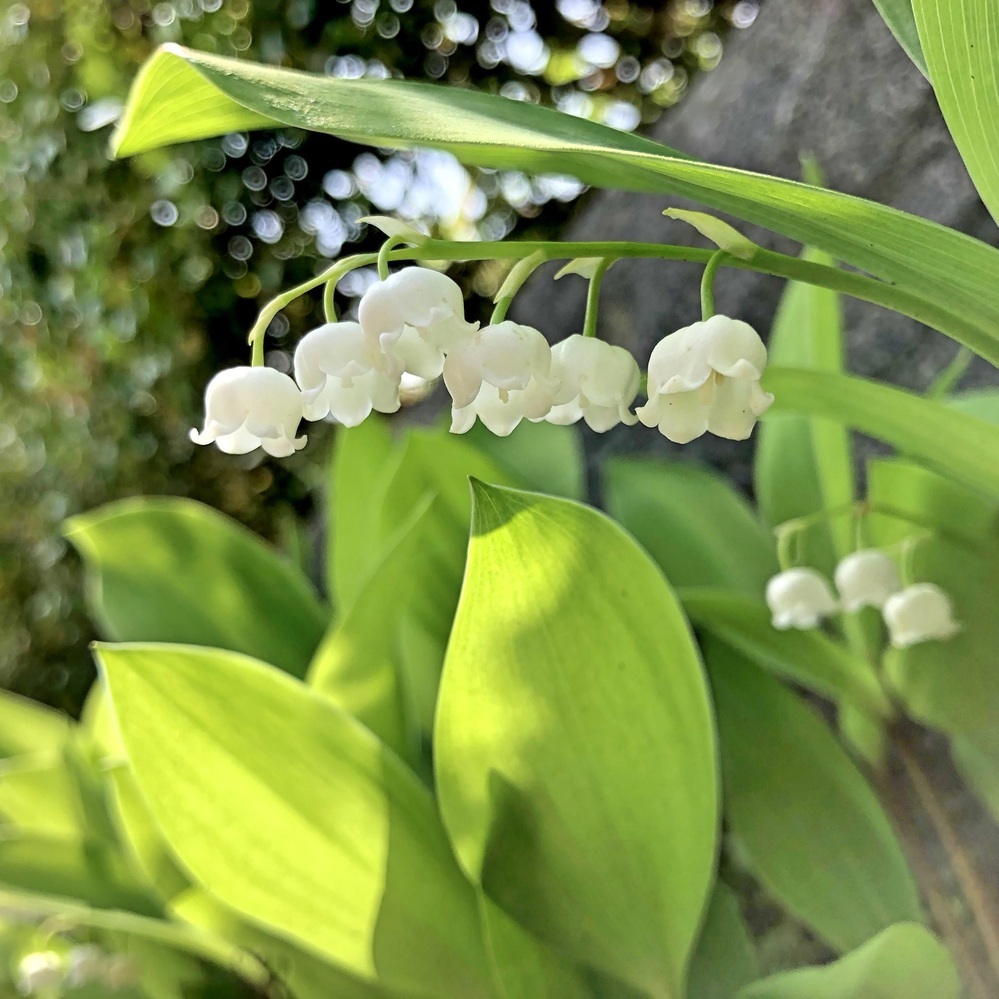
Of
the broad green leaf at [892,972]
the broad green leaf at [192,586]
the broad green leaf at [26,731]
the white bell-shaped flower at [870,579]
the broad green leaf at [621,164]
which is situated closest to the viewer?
the broad green leaf at [621,164]

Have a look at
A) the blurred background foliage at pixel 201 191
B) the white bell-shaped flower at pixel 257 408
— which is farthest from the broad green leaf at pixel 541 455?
the blurred background foliage at pixel 201 191

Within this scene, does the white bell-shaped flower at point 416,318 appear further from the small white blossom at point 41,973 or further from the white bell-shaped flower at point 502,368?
the small white blossom at point 41,973

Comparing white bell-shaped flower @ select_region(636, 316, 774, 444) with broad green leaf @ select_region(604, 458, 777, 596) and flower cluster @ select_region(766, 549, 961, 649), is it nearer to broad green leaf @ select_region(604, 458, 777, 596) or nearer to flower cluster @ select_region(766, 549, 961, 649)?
flower cluster @ select_region(766, 549, 961, 649)

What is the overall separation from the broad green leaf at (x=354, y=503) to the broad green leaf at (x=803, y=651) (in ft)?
0.89

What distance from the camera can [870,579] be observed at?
0.43m

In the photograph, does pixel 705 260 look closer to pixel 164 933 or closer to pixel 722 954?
pixel 722 954

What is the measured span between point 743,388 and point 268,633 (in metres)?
0.49

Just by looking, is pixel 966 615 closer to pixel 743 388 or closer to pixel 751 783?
pixel 751 783

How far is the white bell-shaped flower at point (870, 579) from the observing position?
1.41ft

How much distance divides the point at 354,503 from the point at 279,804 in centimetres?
33

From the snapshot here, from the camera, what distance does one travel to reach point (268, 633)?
661mm

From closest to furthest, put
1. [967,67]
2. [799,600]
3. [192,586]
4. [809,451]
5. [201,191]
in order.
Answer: [967,67] → [799,600] → [809,451] → [192,586] → [201,191]

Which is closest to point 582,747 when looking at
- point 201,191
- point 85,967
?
point 85,967

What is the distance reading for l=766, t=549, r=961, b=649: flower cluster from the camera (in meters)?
0.42
